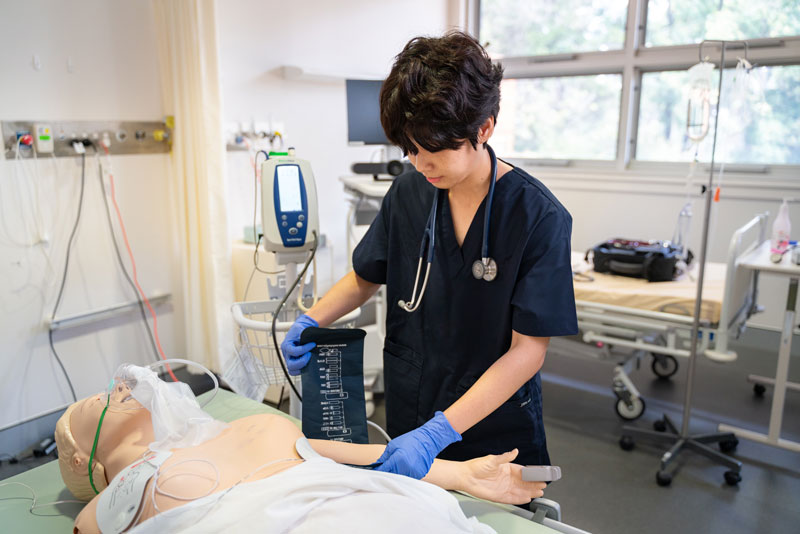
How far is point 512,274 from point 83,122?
2290 millimetres

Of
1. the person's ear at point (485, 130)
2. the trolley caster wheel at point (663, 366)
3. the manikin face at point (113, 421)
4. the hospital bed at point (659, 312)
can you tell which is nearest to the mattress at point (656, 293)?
the hospital bed at point (659, 312)

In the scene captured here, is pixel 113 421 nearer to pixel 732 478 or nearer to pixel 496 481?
pixel 496 481

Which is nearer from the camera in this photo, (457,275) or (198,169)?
(457,275)

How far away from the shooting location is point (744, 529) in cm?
208

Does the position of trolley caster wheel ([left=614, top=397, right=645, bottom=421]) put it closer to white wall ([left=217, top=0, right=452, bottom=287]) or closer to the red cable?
white wall ([left=217, top=0, right=452, bottom=287])

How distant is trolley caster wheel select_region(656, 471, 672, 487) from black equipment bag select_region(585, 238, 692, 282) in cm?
86

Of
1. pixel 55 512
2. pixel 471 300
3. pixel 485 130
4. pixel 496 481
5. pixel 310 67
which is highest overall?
pixel 310 67

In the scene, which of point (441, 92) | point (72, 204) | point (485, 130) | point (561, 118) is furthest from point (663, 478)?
point (561, 118)

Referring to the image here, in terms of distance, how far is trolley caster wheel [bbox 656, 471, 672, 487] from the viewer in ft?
7.68

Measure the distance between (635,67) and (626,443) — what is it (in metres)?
2.77

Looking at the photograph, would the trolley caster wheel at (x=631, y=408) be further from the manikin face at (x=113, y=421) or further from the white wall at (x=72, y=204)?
the white wall at (x=72, y=204)

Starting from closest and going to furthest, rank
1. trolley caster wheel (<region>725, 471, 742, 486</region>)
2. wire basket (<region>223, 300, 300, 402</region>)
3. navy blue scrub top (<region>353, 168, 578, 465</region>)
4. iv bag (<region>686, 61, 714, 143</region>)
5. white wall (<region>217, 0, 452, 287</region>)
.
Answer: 1. navy blue scrub top (<region>353, 168, 578, 465</region>)
2. wire basket (<region>223, 300, 300, 402</region>)
3. trolley caster wheel (<region>725, 471, 742, 486</region>)
4. iv bag (<region>686, 61, 714, 143</region>)
5. white wall (<region>217, 0, 452, 287</region>)

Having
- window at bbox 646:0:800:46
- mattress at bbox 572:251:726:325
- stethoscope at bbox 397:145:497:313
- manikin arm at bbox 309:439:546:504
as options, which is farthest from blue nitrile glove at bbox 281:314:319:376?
window at bbox 646:0:800:46

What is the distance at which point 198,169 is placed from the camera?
290 centimetres
